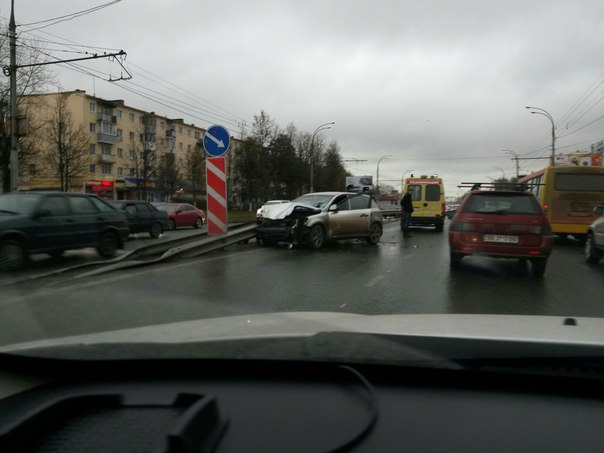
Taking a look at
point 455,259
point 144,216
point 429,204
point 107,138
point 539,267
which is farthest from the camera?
point 107,138

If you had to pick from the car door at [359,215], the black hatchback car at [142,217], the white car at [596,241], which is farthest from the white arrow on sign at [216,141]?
the white car at [596,241]

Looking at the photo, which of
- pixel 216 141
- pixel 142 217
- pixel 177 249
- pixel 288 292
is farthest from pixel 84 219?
pixel 142 217

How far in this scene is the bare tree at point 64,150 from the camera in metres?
36.4

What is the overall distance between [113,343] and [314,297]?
502 centimetres

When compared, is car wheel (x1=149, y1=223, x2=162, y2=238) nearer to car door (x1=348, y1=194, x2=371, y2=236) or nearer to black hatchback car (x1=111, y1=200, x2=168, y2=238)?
black hatchback car (x1=111, y1=200, x2=168, y2=238)

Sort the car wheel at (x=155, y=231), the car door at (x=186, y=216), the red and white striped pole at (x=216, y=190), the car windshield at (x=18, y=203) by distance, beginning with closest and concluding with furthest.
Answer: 1. the car windshield at (x=18, y=203)
2. the red and white striped pole at (x=216, y=190)
3. the car wheel at (x=155, y=231)
4. the car door at (x=186, y=216)

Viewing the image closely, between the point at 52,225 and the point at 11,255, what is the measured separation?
1100 millimetres

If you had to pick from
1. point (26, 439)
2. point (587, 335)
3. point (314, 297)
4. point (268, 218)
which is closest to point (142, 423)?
point (26, 439)

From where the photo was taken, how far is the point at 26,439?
1516 mm

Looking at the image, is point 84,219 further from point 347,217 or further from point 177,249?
point 347,217

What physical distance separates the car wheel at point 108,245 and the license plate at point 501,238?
324 inches

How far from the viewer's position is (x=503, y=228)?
373 inches

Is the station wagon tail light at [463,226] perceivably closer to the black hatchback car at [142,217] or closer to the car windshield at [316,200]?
the car windshield at [316,200]

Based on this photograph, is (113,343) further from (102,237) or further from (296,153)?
(296,153)
